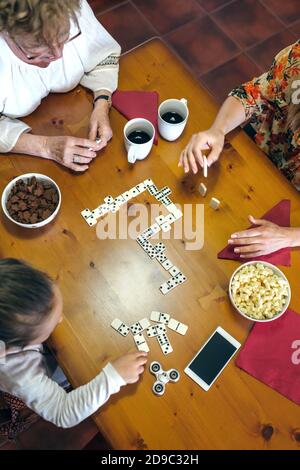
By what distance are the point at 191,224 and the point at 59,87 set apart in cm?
64

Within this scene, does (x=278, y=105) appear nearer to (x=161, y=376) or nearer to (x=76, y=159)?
(x=76, y=159)

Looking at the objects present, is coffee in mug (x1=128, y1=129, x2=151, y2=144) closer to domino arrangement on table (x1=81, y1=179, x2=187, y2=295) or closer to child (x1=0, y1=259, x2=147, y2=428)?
domino arrangement on table (x1=81, y1=179, x2=187, y2=295)

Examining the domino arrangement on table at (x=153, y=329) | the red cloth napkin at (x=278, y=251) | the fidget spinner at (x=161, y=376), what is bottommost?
the fidget spinner at (x=161, y=376)

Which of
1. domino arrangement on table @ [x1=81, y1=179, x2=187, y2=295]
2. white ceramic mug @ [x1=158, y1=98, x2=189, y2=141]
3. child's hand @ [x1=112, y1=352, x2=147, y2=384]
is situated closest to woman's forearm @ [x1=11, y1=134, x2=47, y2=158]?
domino arrangement on table @ [x1=81, y1=179, x2=187, y2=295]

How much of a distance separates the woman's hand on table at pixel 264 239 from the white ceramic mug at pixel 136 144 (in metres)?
0.38

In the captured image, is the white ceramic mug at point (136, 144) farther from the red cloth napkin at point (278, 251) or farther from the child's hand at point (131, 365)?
the child's hand at point (131, 365)

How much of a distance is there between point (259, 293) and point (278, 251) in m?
0.17

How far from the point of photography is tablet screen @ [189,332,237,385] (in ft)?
3.73

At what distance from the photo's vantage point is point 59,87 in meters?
1.42

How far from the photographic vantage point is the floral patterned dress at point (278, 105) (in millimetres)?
1405

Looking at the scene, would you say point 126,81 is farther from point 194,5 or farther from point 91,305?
point 194,5

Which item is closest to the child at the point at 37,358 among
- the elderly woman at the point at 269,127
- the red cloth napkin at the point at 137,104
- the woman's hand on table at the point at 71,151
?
the woman's hand on table at the point at 71,151
